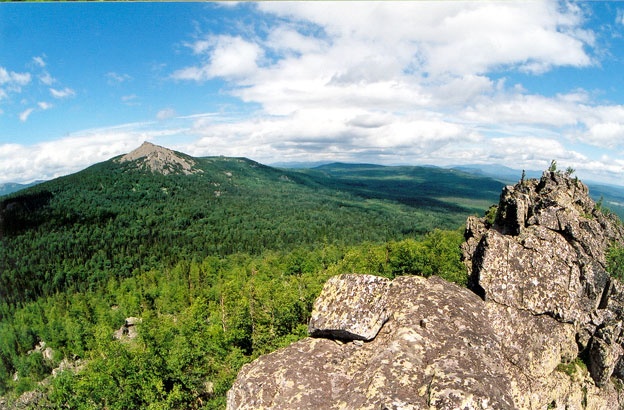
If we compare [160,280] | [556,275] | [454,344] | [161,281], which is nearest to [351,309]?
[454,344]

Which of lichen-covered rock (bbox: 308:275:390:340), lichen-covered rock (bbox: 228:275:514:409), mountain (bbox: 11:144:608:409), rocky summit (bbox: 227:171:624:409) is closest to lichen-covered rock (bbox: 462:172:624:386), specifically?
rocky summit (bbox: 227:171:624:409)

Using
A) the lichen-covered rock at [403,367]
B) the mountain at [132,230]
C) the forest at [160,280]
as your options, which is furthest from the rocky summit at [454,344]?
the mountain at [132,230]

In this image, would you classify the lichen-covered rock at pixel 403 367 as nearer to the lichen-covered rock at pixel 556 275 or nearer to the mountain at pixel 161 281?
the mountain at pixel 161 281

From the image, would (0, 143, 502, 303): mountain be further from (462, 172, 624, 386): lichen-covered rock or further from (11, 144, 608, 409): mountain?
(462, 172, 624, 386): lichen-covered rock

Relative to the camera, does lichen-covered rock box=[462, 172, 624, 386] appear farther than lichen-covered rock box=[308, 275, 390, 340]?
Yes

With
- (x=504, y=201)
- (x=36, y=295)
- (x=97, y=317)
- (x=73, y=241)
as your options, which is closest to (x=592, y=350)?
(x=504, y=201)

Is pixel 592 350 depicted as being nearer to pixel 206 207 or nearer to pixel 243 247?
pixel 243 247

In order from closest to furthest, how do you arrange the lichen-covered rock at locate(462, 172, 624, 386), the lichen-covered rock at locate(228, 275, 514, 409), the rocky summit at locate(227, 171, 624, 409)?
the lichen-covered rock at locate(228, 275, 514, 409) → the rocky summit at locate(227, 171, 624, 409) → the lichen-covered rock at locate(462, 172, 624, 386)

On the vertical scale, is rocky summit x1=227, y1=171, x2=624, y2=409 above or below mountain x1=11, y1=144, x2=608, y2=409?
above
